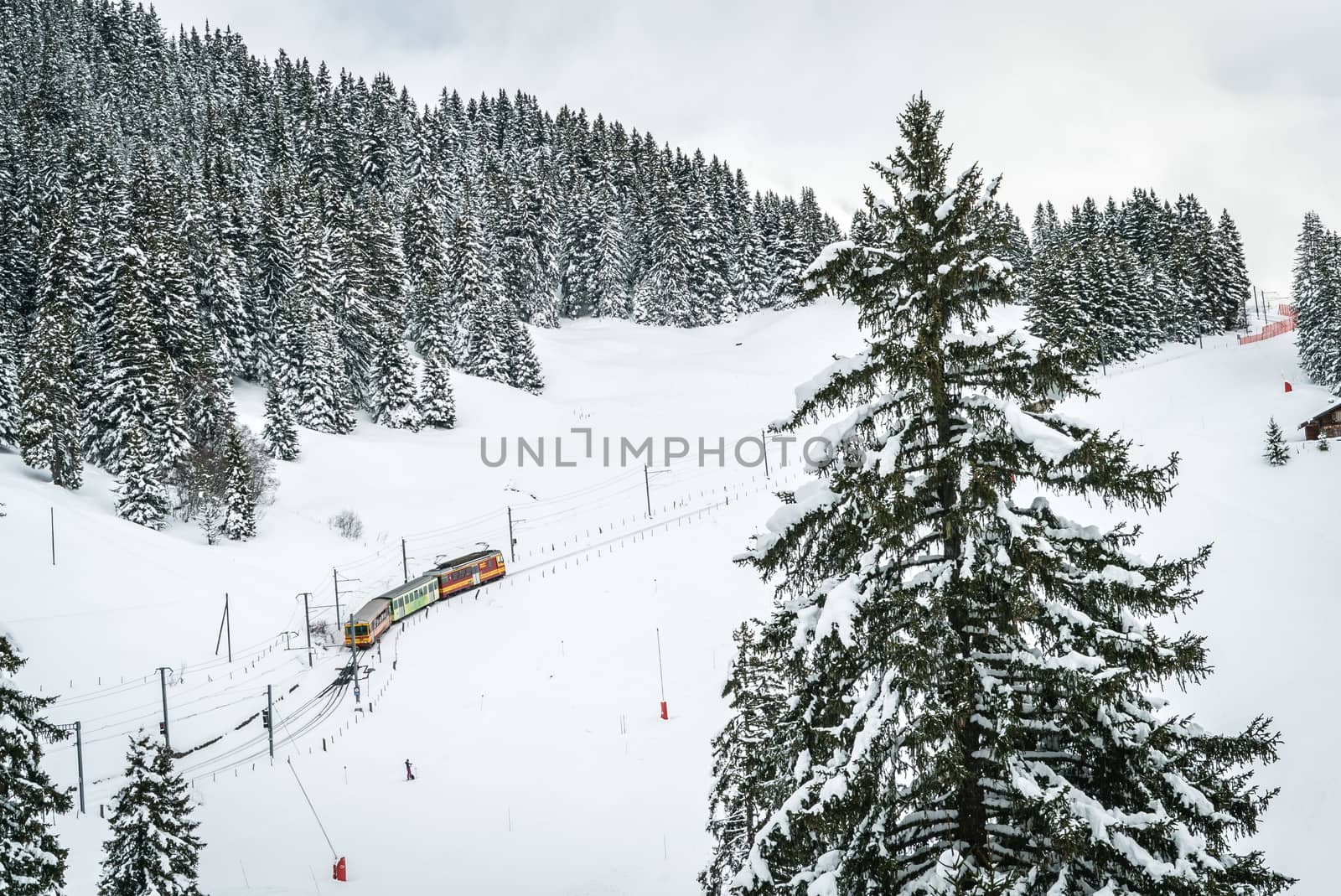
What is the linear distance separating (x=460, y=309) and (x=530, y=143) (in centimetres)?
6158

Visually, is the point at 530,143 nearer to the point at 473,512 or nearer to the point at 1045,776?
the point at 473,512

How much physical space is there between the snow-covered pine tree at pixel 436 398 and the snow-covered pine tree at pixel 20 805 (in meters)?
53.3

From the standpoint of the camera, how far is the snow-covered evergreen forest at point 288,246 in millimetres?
49656

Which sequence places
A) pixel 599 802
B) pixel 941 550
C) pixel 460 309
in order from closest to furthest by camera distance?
pixel 941 550
pixel 599 802
pixel 460 309

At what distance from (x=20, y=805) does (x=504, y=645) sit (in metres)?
25.5

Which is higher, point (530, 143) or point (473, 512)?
point (530, 143)

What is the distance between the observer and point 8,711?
12.4m

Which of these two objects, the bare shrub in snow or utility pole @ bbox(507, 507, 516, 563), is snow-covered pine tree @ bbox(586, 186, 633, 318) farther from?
the bare shrub in snow

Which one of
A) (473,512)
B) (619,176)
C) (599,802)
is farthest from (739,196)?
(599,802)

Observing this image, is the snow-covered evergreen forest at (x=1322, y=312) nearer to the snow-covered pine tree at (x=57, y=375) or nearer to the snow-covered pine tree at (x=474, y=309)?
the snow-covered pine tree at (x=474, y=309)

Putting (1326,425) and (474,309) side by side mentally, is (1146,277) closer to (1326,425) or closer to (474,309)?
(1326,425)

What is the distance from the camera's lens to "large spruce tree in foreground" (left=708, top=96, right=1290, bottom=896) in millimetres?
6277

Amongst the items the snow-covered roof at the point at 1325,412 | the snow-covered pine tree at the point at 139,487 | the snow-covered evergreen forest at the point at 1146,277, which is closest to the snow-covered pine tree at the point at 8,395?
the snow-covered pine tree at the point at 139,487

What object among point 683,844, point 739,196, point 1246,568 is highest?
point 739,196
